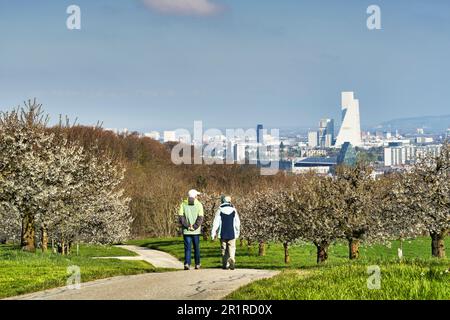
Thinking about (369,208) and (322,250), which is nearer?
(369,208)

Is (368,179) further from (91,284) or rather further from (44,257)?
(91,284)

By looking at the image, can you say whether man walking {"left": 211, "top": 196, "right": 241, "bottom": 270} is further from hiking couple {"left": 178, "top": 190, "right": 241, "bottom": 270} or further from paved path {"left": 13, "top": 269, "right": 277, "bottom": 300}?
paved path {"left": 13, "top": 269, "right": 277, "bottom": 300}

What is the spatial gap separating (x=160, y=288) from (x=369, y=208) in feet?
105

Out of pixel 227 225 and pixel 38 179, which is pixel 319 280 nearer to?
pixel 227 225

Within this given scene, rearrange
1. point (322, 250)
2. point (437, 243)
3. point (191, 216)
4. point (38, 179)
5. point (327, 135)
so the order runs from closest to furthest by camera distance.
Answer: point (191, 216) < point (38, 179) < point (437, 243) < point (322, 250) < point (327, 135)

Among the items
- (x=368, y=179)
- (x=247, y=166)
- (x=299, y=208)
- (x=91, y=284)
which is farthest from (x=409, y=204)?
(x=247, y=166)

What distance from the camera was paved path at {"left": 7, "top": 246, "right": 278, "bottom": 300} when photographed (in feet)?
46.0

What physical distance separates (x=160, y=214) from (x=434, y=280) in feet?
313

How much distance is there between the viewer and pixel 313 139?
17888 cm

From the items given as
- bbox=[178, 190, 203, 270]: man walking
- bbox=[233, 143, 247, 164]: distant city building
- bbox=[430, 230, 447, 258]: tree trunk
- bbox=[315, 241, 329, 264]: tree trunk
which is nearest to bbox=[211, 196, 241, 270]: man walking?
bbox=[178, 190, 203, 270]: man walking

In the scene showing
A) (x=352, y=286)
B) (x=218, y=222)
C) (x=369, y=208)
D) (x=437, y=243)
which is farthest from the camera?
(x=369, y=208)

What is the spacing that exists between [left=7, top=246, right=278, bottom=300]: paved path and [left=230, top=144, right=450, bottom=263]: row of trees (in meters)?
26.2

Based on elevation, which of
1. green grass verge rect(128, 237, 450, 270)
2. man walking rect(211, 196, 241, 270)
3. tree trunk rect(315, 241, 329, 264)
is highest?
man walking rect(211, 196, 241, 270)

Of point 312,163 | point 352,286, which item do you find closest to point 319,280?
point 352,286
